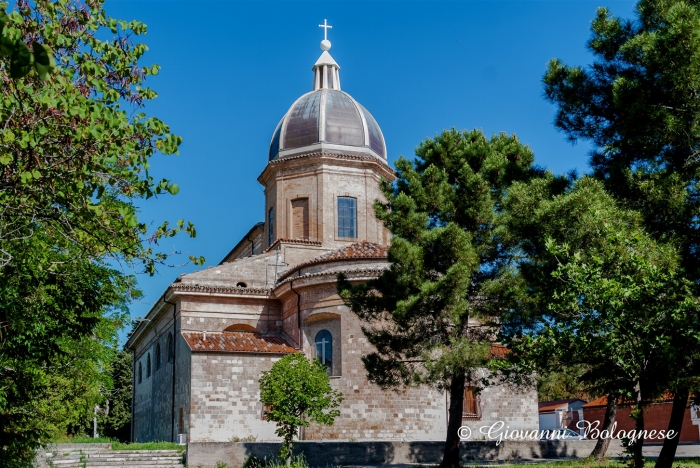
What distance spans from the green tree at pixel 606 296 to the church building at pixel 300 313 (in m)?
8.58

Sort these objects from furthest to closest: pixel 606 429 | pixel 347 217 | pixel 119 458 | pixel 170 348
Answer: pixel 347 217 < pixel 170 348 < pixel 119 458 < pixel 606 429

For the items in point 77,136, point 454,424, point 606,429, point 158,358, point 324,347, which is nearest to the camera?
point 77,136

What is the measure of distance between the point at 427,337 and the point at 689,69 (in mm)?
8583

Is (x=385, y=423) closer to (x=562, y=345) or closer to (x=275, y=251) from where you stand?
(x=275, y=251)

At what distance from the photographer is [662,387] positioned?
11.8 m

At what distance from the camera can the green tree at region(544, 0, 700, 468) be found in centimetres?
1206

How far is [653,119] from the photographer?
493 inches

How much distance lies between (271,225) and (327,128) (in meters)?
5.12

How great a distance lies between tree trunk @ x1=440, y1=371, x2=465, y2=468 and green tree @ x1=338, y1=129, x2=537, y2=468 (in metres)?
0.02

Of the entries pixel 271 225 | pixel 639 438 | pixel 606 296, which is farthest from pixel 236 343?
pixel 606 296

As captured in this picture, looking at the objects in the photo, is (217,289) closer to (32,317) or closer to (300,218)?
(300,218)

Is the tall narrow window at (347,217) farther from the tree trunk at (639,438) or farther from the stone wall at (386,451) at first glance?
the tree trunk at (639,438)

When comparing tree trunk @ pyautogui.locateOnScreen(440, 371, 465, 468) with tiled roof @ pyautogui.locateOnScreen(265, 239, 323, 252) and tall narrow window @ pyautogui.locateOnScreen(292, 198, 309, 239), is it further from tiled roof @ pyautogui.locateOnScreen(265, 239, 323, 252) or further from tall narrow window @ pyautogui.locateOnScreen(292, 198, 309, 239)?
tall narrow window @ pyautogui.locateOnScreen(292, 198, 309, 239)

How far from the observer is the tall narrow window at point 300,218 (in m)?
31.1
